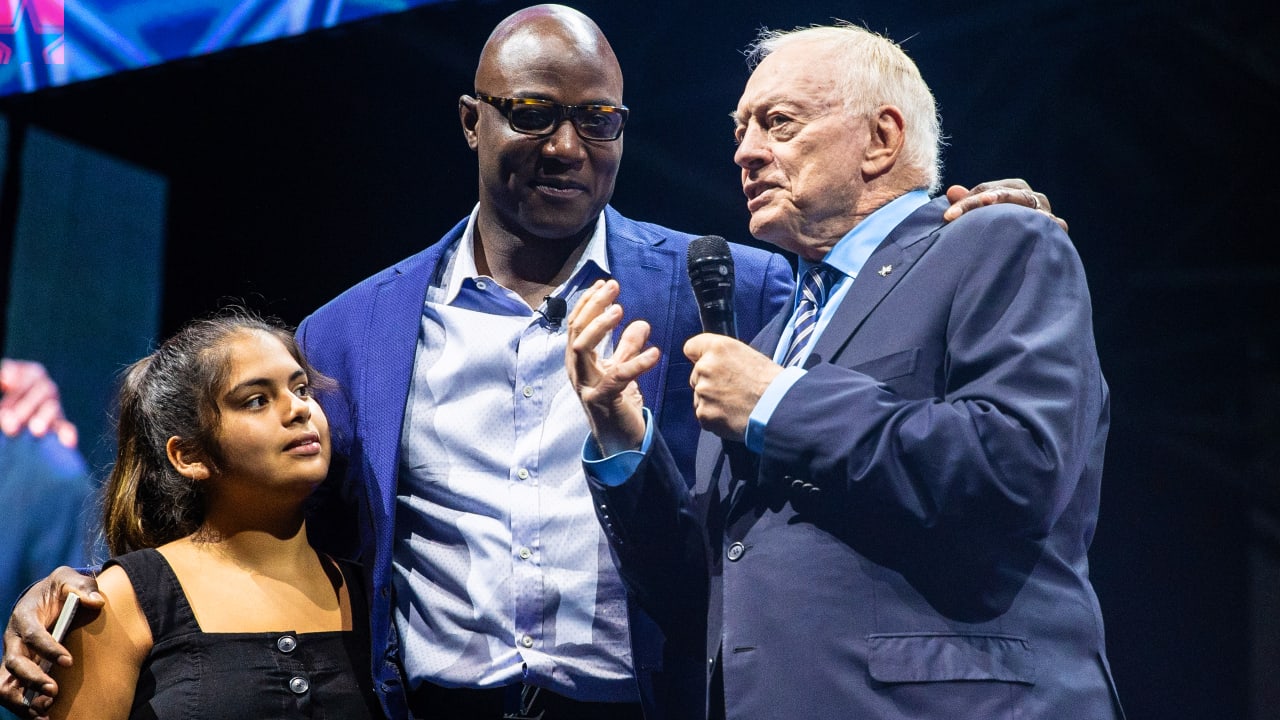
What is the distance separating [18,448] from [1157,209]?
3.91 m

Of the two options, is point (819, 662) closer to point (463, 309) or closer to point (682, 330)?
point (682, 330)

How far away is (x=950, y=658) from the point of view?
1.54 metres

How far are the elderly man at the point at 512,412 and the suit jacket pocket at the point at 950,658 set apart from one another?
1.93ft

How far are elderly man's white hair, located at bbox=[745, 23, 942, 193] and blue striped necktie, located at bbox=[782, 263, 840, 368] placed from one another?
0.82 feet

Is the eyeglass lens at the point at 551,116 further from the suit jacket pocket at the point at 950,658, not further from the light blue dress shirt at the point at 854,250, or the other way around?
the suit jacket pocket at the point at 950,658

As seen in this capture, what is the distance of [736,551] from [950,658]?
0.35m

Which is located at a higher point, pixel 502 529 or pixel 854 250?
pixel 854 250

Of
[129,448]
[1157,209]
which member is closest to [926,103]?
[129,448]

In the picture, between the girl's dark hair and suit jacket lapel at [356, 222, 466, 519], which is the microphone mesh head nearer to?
suit jacket lapel at [356, 222, 466, 519]

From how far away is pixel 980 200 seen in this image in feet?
6.06

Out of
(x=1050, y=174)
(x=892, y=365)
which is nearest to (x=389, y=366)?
(x=892, y=365)

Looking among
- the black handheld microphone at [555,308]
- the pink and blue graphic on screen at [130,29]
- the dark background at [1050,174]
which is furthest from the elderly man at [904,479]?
the pink and blue graphic on screen at [130,29]

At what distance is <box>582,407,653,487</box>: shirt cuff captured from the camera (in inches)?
74.7

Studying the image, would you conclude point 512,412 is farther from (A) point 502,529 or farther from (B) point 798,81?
(B) point 798,81
